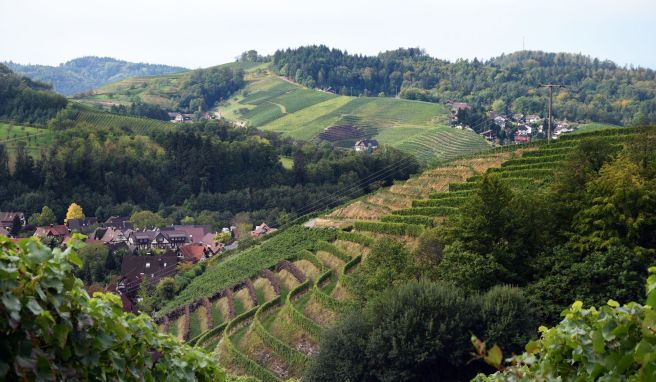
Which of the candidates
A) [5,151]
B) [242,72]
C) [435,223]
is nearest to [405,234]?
[435,223]

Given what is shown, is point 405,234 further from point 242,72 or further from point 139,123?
point 242,72

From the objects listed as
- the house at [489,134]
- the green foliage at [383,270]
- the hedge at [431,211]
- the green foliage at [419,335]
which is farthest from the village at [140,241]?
the house at [489,134]

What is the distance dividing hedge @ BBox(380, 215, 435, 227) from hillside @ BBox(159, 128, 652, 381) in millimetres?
70

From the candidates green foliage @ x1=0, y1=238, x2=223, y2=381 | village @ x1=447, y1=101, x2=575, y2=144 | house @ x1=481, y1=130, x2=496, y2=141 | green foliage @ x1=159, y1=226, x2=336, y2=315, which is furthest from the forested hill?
green foliage @ x1=0, y1=238, x2=223, y2=381

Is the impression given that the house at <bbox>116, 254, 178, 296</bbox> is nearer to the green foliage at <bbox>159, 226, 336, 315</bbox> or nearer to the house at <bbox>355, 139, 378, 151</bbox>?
the green foliage at <bbox>159, 226, 336, 315</bbox>

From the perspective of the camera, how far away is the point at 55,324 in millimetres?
6137

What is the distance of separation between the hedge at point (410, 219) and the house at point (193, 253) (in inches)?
1016

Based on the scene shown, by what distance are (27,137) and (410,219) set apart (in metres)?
66.3

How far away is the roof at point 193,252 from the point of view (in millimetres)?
65438

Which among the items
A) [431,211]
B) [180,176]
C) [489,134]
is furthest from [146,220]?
[489,134]

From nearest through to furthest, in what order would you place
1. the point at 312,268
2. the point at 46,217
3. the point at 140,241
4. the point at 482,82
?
the point at 312,268 → the point at 140,241 → the point at 46,217 → the point at 482,82

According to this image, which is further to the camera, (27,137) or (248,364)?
(27,137)

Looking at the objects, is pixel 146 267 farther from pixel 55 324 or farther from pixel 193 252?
pixel 55 324

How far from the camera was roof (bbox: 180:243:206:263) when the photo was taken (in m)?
65.4
